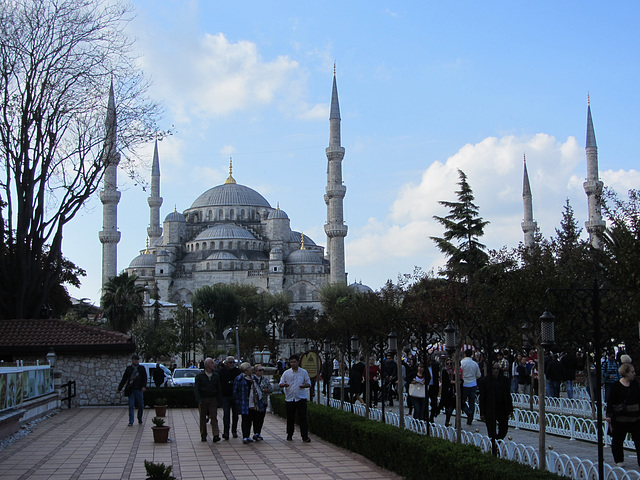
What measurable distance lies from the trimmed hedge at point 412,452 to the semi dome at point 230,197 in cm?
8178

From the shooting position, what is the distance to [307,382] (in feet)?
39.7

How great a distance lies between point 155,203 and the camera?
3435 inches

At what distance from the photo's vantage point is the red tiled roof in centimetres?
1898

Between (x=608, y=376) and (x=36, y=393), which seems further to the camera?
(x=36, y=393)

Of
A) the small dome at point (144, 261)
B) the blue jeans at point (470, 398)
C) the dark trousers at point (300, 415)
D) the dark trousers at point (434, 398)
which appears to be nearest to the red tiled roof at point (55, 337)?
the dark trousers at point (300, 415)

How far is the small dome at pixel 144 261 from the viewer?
85.5 m

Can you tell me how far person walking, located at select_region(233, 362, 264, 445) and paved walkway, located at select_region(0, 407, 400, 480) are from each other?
294 mm

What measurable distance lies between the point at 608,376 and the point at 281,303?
54143 millimetres

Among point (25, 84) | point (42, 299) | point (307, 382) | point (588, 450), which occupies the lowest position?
point (588, 450)

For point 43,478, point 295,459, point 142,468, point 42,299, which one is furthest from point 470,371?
point 42,299

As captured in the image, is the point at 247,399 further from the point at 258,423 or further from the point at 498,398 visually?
the point at 498,398

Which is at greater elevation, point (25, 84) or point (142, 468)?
point (25, 84)

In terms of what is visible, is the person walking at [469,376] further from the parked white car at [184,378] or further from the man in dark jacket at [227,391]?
the parked white car at [184,378]

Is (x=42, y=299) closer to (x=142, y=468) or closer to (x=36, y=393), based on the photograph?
(x=36, y=393)
